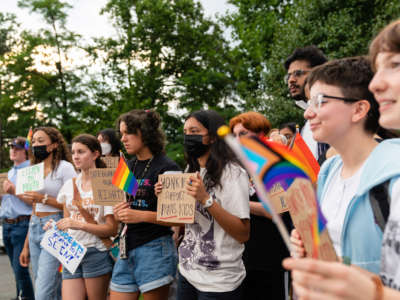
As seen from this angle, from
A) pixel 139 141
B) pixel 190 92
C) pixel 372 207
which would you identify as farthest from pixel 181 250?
pixel 190 92

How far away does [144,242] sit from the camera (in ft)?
9.66

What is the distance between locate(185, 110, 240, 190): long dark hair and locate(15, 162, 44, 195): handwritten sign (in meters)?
2.06

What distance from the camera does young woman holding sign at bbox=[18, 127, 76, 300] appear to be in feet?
12.2

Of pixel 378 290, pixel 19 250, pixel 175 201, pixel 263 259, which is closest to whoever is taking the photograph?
pixel 378 290

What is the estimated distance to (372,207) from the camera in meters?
1.15

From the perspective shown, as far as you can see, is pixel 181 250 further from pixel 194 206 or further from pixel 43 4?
pixel 43 4

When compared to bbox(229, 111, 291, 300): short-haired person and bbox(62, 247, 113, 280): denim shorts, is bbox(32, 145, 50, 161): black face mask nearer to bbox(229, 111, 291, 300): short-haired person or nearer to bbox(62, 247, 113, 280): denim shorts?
bbox(62, 247, 113, 280): denim shorts

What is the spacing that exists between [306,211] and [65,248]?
3001 millimetres

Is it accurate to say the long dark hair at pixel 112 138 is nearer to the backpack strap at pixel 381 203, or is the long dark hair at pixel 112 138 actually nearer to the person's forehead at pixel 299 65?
the person's forehead at pixel 299 65

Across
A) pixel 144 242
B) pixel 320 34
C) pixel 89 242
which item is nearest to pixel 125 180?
pixel 144 242

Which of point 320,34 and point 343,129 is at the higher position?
point 320,34

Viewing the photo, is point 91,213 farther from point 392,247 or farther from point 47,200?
point 392,247

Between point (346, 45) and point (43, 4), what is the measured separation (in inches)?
631

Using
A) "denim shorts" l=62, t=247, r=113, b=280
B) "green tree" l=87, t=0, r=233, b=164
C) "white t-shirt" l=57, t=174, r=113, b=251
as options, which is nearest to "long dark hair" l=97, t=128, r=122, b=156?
"white t-shirt" l=57, t=174, r=113, b=251
